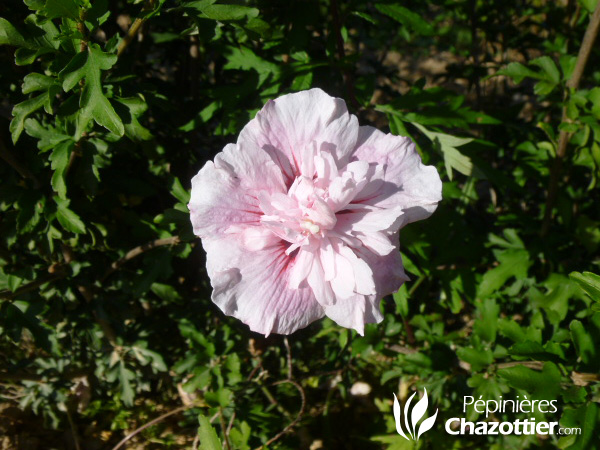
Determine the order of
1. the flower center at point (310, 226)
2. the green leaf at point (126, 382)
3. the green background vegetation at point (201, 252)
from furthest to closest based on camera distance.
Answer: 1. the green leaf at point (126, 382)
2. the green background vegetation at point (201, 252)
3. the flower center at point (310, 226)

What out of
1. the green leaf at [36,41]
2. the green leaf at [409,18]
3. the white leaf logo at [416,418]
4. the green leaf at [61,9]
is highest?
the green leaf at [61,9]

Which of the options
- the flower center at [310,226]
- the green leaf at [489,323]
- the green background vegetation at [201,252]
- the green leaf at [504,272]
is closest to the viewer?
the flower center at [310,226]

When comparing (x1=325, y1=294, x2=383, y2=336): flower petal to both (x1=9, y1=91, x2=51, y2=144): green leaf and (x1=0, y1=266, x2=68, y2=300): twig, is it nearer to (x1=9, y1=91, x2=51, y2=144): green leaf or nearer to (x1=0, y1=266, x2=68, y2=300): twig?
(x1=9, y1=91, x2=51, y2=144): green leaf

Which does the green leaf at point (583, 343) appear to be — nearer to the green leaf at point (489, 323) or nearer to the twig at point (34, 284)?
the green leaf at point (489, 323)

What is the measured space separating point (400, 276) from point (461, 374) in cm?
103

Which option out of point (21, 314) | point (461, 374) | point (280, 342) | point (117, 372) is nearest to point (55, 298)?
point (21, 314)

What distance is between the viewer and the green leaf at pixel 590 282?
121 centimetres

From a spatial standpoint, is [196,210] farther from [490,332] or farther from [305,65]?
[490,332]

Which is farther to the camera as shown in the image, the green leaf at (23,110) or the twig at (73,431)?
the twig at (73,431)

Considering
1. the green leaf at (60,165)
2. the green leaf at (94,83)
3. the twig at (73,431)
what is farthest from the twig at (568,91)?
the twig at (73,431)

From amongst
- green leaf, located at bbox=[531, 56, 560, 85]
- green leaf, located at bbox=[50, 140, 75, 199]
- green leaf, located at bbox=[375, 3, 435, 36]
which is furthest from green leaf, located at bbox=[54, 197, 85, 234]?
green leaf, located at bbox=[531, 56, 560, 85]

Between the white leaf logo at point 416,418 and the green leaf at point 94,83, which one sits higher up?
the green leaf at point 94,83

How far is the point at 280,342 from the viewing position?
269cm

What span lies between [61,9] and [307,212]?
2.44 ft
